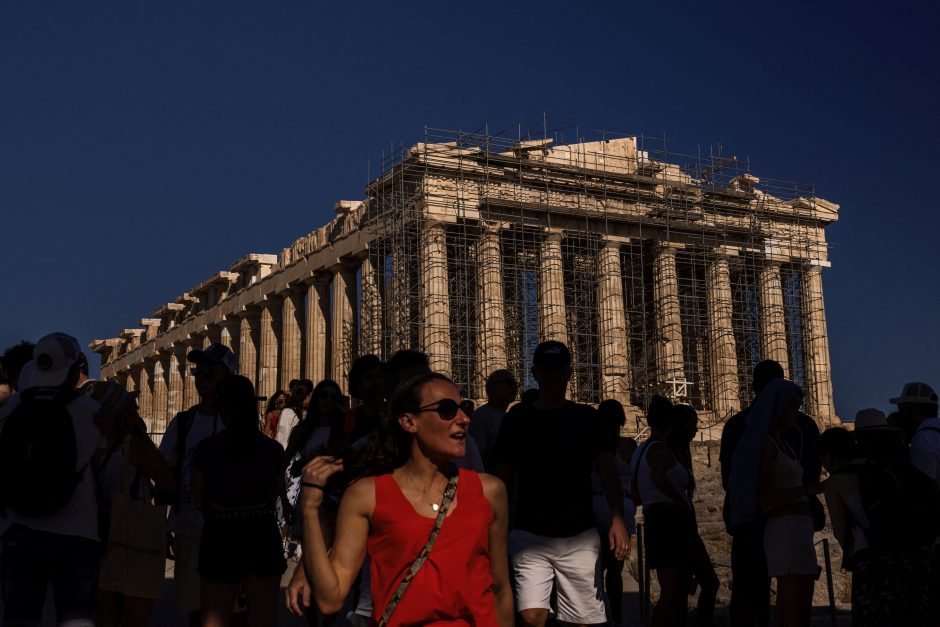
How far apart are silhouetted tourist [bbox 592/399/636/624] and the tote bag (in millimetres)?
2636

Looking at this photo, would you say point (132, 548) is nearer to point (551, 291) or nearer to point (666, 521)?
point (666, 521)

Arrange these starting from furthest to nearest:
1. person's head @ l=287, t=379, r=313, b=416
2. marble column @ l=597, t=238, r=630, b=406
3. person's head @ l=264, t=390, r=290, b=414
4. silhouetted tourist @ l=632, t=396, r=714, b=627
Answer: marble column @ l=597, t=238, r=630, b=406 < person's head @ l=264, t=390, r=290, b=414 < person's head @ l=287, t=379, r=313, b=416 < silhouetted tourist @ l=632, t=396, r=714, b=627

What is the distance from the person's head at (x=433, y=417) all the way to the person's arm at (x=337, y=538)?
0.23m

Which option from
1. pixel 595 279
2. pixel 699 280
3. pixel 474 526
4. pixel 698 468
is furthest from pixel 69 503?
pixel 699 280

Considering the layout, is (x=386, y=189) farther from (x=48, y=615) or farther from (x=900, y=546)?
(x=900, y=546)

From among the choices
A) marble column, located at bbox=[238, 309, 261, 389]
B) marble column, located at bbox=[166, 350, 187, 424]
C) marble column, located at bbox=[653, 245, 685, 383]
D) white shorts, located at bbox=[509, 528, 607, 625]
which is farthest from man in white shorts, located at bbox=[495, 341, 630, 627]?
marble column, located at bbox=[166, 350, 187, 424]

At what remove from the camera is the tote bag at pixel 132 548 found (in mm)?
5934

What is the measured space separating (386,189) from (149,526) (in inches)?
947

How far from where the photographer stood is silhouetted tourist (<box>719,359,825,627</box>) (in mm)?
6434

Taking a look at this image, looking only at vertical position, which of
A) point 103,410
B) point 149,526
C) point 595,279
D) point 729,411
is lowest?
point 149,526

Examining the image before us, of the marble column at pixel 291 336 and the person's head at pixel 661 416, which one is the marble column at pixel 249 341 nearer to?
the marble column at pixel 291 336

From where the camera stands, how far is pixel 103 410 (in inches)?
211

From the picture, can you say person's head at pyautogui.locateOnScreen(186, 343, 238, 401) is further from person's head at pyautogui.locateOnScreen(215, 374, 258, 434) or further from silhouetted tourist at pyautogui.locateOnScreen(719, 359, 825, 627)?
silhouetted tourist at pyautogui.locateOnScreen(719, 359, 825, 627)

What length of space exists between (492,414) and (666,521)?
146cm
